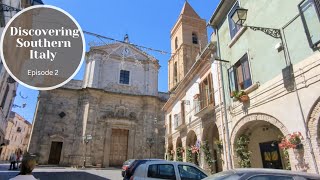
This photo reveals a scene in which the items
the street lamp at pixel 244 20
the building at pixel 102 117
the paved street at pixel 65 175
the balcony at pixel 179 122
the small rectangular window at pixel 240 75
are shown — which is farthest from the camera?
the building at pixel 102 117

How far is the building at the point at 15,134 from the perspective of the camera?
4872cm

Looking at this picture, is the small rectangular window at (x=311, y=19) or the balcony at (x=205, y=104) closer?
the small rectangular window at (x=311, y=19)

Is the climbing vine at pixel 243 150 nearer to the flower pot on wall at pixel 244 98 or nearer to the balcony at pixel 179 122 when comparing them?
the flower pot on wall at pixel 244 98

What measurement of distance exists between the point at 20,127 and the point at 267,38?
65.5 m

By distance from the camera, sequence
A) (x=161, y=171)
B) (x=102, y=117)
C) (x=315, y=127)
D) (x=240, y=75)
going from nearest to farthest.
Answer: (x=315, y=127) → (x=161, y=171) → (x=240, y=75) → (x=102, y=117)

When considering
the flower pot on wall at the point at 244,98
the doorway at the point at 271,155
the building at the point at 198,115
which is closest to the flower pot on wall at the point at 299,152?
the doorway at the point at 271,155

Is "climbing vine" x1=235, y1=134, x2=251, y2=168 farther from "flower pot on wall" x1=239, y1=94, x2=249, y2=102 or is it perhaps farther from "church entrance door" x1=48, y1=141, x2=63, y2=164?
"church entrance door" x1=48, y1=141, x2=63, y2=164

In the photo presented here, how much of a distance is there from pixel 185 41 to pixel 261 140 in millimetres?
23857

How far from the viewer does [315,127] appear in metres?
6.14

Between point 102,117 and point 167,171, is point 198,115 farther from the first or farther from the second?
point 102,117

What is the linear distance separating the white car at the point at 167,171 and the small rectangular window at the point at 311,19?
521 centimetres

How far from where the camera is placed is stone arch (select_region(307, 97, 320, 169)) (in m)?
6.05

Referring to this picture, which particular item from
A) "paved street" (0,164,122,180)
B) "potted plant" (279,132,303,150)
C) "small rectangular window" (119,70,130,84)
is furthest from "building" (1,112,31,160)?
"potted plant" (279,132,303,150)

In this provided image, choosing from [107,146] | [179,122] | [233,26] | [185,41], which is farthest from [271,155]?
[185,41]
